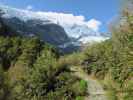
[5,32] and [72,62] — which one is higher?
[5,32]

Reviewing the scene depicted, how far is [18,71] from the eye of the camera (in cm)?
2839

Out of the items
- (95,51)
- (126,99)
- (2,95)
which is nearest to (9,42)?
(95,51)

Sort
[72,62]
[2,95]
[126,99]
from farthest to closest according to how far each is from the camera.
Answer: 1. [72,62]
2. [2,95]
3. [126,99]

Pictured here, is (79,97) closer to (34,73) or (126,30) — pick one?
(34,73)

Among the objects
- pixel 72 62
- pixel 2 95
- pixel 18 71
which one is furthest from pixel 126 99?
pixel 72 62

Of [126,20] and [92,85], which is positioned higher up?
[126,20]

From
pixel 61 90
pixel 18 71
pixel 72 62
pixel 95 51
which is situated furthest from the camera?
pixel 72 62

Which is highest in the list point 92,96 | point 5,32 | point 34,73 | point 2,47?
point 5,32

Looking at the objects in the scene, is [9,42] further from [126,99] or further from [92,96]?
[126,99]

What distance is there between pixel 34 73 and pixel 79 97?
581cm

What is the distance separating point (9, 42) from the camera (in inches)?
1841

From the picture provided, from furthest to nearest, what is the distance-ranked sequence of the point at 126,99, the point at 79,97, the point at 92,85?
the point at 92,85 → the point at 79,97 → the point at 126,99

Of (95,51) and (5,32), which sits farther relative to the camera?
(5,32)

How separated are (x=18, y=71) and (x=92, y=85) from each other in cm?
1464
